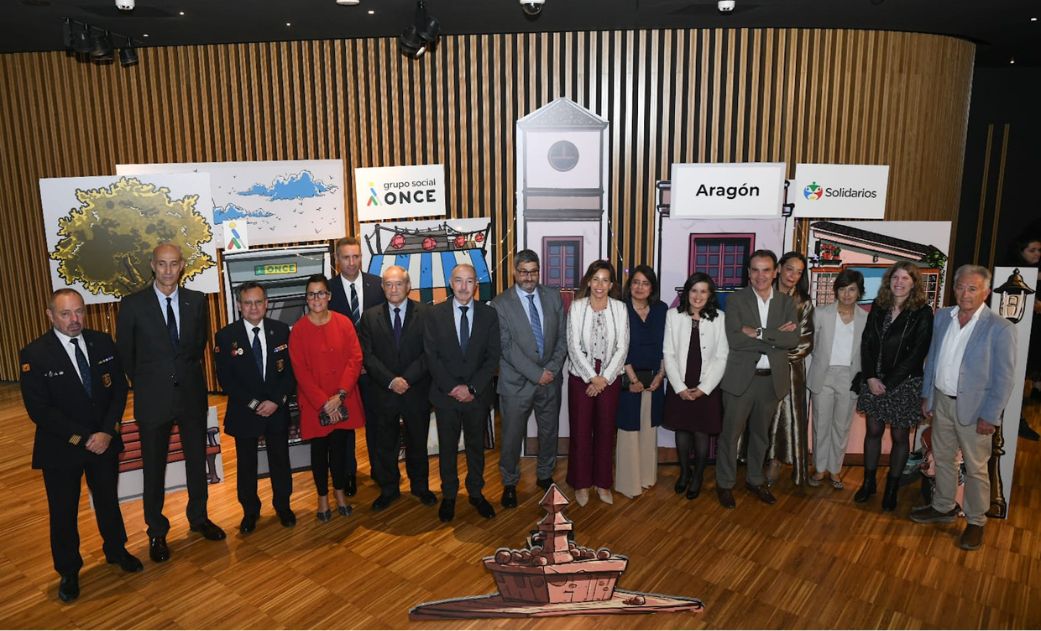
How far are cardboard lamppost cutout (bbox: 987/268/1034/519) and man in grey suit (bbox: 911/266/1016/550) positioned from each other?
13 cm

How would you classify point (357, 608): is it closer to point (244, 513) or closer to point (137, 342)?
point (244, 513)

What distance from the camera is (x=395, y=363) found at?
4.20 metres

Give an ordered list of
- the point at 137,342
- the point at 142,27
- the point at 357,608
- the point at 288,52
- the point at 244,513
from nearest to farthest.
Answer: the point at 357,608
the point at 137,342
the point at 244,513
the point at 142,27
the point at 288,52

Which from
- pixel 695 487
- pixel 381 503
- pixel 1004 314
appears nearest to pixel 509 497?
pixel 381 503

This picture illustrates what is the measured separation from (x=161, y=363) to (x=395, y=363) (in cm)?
135

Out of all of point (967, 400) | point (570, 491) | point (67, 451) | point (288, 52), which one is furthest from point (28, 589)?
point (967, 400)

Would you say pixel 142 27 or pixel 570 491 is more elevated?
pixel 142 27

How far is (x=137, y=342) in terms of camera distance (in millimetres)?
3730

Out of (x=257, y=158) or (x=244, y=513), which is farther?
(x=257, y=158)

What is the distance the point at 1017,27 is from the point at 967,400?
4.14 meters

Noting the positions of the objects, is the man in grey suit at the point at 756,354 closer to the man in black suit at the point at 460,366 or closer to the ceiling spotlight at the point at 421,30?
the man in black suit at the point at 460,366

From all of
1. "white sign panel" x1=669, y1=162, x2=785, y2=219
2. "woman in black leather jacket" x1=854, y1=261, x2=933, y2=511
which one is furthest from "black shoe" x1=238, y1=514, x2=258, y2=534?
"woman in black leather jacket" x1=854, y1=261, x2=933, y2=511

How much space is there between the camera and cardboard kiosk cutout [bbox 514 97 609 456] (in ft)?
17.1

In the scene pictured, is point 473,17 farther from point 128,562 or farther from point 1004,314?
point 128,562
